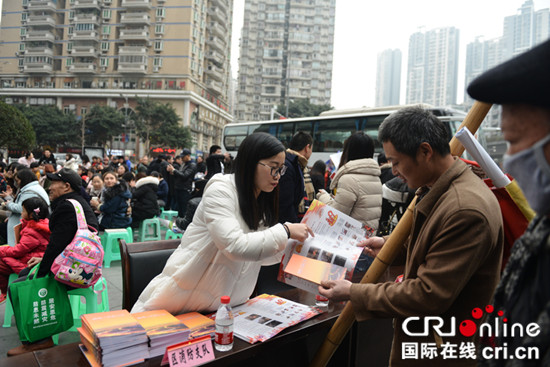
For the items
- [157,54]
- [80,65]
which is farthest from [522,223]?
[80,65]

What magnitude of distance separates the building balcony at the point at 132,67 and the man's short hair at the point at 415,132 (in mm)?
54240

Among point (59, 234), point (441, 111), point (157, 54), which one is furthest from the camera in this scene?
point (157, 54)

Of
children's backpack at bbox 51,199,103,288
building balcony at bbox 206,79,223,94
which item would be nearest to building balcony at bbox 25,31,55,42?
building balcony at bbox 206,79,223,94

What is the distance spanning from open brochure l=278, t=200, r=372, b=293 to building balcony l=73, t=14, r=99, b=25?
201ft

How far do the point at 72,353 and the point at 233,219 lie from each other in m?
0.83

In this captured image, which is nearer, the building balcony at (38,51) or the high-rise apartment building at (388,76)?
the building balcony at (38,51)

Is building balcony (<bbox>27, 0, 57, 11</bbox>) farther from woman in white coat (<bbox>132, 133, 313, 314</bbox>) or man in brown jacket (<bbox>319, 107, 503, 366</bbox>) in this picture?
man in brown jacket (<bbox>319, 107, 503, 366</bbox>)

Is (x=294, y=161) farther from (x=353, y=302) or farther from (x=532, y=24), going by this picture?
(x=532, y=24)

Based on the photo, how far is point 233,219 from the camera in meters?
1.72

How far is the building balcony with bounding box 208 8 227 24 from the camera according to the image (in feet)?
184

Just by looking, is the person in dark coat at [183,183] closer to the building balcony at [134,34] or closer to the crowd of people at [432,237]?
the crowd of people at [432,237]

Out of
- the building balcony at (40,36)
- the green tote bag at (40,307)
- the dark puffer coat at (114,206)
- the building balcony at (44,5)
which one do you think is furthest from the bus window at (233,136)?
the building balcony at (44,5)

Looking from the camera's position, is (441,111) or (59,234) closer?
(59,234)

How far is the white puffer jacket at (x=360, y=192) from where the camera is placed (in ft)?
10.8
